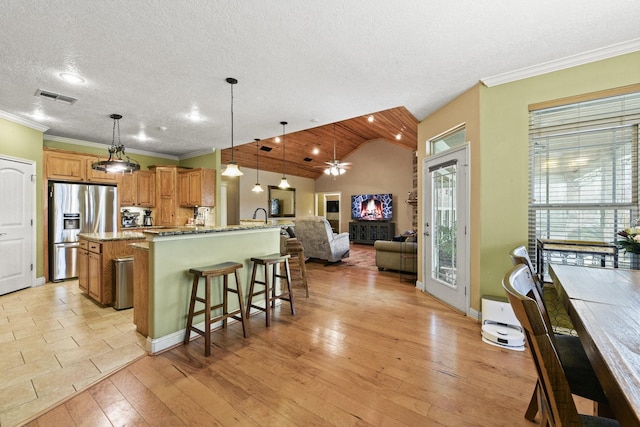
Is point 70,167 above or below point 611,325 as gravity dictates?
above

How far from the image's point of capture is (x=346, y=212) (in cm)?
1077

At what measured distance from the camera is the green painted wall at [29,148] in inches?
154

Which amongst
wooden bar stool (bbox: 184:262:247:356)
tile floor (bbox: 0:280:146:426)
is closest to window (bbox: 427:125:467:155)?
wooden bar stool (bbox: 184:262:247:356)

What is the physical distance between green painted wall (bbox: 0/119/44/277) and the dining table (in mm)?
6222

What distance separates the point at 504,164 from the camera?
284cm

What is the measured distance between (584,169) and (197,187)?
20.2 ft

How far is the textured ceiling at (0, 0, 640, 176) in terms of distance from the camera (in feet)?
6.21

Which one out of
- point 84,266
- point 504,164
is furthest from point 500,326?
point 84,266

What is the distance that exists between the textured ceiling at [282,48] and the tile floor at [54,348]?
8.35 ft

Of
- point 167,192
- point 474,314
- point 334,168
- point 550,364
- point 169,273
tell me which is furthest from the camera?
point 334,168

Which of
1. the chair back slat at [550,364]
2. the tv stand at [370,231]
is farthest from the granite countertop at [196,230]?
the tv stand at [370,231]

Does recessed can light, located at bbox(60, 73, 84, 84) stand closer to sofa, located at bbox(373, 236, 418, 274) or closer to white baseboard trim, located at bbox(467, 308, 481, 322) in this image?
white baseboard trim, located at bbox(467, 308, 481, 322)

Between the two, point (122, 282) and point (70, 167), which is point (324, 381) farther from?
point (70, 167)

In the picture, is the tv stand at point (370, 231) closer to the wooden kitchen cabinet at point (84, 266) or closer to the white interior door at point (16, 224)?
the wooden kitchen cabinet at point (84, 266)
